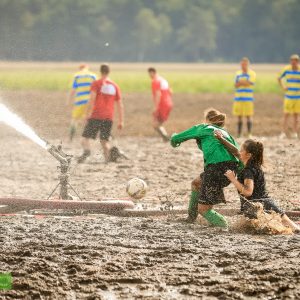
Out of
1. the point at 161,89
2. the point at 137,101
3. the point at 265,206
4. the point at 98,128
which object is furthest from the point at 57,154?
the point at 137,101

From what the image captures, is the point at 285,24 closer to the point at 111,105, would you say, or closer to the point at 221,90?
the point at 221,90

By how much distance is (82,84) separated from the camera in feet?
64.9

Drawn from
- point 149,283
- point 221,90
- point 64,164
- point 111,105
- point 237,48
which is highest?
point 237,48

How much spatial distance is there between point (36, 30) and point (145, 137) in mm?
5029

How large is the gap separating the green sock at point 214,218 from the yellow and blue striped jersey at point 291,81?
1120cm

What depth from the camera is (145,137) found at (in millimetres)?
22656

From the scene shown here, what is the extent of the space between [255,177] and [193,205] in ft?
2.80

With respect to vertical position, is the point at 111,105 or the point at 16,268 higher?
the point at 111,105

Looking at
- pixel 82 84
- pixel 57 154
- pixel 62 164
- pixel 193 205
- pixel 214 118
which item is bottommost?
pixel 193 205

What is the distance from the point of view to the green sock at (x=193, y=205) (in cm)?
1010

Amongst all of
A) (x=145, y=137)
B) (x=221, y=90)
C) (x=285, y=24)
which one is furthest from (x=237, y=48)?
(x=145, y=137)

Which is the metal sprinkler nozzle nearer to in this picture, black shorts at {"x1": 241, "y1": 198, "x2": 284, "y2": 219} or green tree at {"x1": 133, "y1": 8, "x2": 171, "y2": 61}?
black shorts at {"x1": 241, "y1": 198, "x2": 284, "y2": 219}

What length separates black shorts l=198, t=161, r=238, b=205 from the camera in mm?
9742

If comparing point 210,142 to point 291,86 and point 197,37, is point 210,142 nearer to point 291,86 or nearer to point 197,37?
point 291,86
